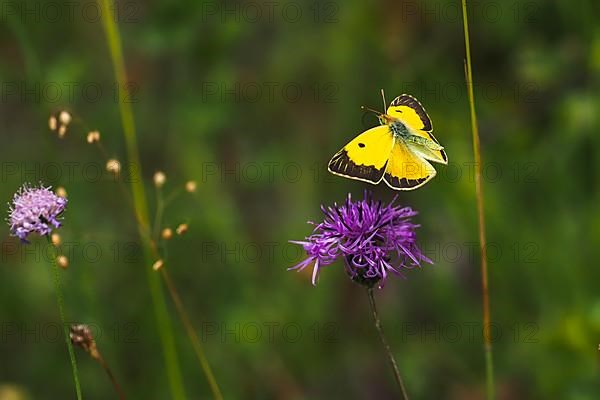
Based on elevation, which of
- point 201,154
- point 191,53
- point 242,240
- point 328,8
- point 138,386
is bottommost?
point 138,386

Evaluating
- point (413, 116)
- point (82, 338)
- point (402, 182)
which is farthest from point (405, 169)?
point (82, 338)

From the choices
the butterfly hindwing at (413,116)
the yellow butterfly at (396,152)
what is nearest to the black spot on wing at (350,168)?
the yellow butterfly at (396,152)

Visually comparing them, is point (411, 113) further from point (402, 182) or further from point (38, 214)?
point (38, 214)

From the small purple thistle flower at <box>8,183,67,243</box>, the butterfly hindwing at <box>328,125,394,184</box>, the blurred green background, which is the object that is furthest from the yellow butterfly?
the blurred green background

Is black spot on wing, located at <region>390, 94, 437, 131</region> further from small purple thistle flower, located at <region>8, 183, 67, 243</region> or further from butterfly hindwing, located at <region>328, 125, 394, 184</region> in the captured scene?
small purple thistle flower, located at <region>8, 183, 67, 243</region>

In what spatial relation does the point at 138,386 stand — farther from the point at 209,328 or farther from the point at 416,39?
the point at 416,39

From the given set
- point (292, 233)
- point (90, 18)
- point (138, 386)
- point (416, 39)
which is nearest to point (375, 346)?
point (292, 233)

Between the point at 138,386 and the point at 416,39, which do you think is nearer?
the point at 138,386
